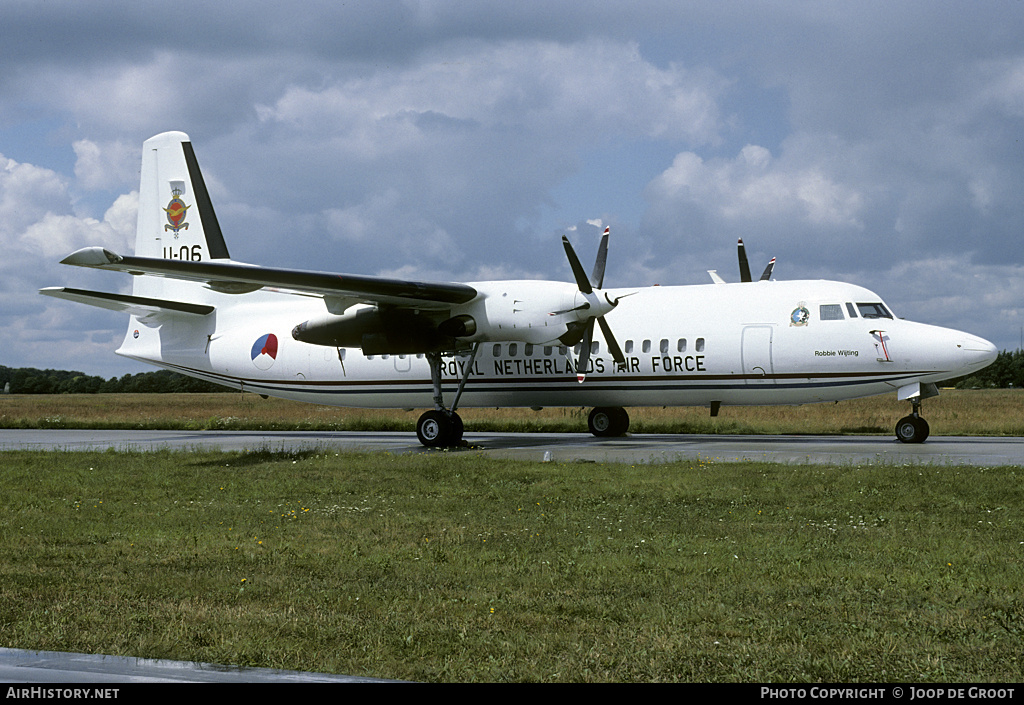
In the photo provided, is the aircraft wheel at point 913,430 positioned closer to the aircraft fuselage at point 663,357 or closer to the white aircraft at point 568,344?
the white aircraft at point 568,344

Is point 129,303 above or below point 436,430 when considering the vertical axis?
above

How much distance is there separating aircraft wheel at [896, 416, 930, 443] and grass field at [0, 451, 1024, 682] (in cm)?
765

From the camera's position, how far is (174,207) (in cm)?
2917

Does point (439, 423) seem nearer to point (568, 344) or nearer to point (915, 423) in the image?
point (568, 344)

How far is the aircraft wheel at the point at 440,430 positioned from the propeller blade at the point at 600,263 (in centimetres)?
497

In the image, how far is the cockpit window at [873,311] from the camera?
22578 millimetres

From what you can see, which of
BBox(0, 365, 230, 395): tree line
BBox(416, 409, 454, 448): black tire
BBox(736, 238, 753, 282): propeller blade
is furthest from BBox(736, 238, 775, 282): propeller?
BBox(0, 365, 230, 395): tree line

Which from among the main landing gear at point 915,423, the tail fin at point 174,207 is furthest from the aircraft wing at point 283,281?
the main landing gear at point 915,423

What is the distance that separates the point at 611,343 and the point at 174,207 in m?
15.1

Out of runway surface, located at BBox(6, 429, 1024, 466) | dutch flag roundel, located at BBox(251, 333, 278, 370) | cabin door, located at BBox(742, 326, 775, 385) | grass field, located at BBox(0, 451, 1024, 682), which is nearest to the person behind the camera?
grass field, located at BBox(0, 451, 1024, 682)

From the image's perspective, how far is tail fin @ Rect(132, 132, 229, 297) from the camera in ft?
95.0

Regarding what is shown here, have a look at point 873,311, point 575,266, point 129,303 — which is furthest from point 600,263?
point 129,303

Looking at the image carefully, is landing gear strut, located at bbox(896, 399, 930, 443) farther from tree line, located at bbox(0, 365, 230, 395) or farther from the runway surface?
tree line, located at bbox(0, 365, 230, 395)
